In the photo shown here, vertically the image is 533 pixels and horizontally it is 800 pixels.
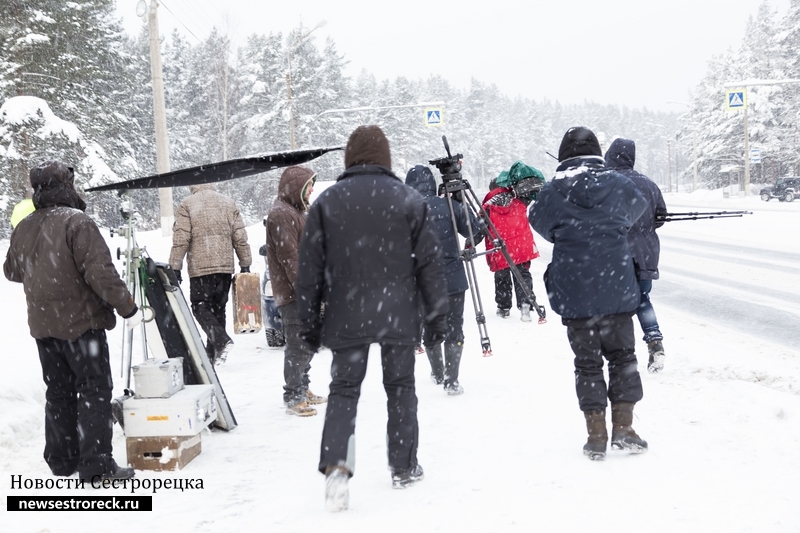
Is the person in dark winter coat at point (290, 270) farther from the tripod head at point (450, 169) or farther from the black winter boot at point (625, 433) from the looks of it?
the black winter boot at point (625, 433)

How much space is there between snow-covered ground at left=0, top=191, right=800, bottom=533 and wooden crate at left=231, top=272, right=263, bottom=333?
37 cm

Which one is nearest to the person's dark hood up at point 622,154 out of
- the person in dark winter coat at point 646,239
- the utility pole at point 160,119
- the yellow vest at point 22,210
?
the person in dark winter coat at point 646,239

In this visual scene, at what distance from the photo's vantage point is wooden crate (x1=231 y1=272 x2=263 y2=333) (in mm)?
8055

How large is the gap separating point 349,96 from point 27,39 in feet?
166

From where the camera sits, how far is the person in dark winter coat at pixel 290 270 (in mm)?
5582

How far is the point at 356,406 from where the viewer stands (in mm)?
3752

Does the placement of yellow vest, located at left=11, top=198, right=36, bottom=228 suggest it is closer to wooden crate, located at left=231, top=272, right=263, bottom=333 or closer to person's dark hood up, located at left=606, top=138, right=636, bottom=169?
wooden crate, located at left=231, top=272, right=263, bottom=333

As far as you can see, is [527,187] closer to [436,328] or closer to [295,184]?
[295,184]

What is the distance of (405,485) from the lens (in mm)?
3904

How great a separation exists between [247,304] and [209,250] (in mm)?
1184

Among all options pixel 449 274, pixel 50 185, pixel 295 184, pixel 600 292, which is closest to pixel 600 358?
pixel 600 292

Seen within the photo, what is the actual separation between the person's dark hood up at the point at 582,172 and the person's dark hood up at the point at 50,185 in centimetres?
298

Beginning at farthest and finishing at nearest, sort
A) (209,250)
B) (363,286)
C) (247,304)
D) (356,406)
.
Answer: (247,304), (209,250), (356,406), (363,286)

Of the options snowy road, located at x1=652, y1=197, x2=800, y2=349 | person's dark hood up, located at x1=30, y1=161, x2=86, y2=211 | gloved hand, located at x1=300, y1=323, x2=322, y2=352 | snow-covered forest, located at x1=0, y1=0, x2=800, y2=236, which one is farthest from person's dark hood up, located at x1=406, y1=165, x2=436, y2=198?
snow-covered forest, located at x1=0, y1=0, x2=800, y2=236
